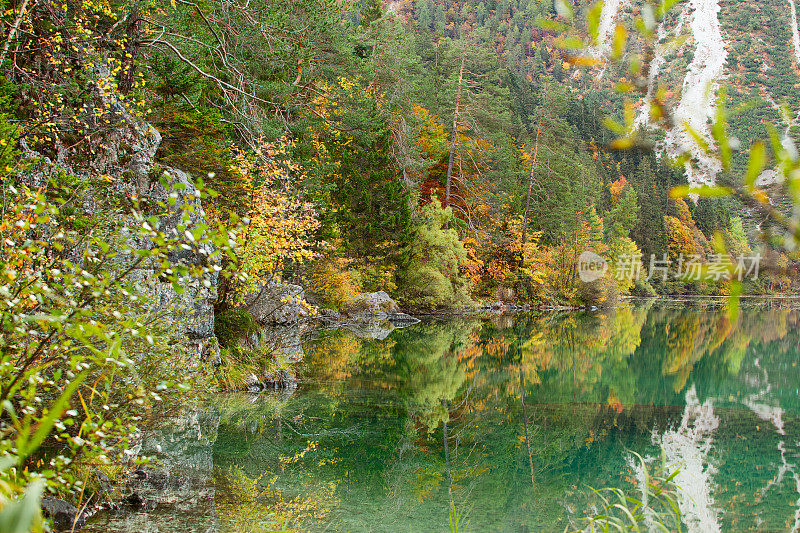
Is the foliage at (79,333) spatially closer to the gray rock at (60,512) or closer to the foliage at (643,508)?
the gray rock at (60,512)

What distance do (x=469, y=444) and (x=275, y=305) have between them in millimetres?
10922

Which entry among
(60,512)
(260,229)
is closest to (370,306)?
(260,229)

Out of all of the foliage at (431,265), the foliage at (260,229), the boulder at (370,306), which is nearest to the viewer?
the foliage at (260,229)

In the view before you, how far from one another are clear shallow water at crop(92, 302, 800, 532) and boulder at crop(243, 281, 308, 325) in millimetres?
1593

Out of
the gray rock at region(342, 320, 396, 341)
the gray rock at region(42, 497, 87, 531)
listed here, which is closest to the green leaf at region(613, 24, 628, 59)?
the gray rock at region(42, 497, 87, 531)

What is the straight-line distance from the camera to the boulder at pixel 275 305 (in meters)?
15.3

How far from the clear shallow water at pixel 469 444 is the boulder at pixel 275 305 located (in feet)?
5.22

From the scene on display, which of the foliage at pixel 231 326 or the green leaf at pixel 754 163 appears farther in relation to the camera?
the foliage at pixel 231 326

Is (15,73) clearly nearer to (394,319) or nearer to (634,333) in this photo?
(394,319)

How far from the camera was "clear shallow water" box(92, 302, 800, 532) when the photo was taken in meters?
5.80

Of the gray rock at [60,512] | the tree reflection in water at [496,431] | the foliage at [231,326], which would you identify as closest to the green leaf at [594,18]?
the tree reflection in water at [496,431]

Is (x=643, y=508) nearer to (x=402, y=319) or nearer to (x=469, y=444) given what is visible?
(x=469, y=444)

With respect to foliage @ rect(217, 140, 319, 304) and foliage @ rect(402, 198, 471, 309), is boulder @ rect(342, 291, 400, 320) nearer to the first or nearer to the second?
foliage @ rect(402, 198, 471, 309)

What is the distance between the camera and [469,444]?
8.30 m
